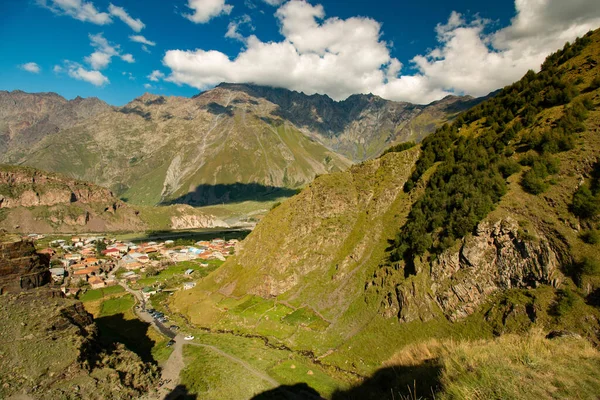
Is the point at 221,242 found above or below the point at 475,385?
below

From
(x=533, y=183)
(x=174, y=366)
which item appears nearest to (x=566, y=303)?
(x=533, y=183)

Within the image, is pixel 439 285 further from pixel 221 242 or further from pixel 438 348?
pixel 221 242

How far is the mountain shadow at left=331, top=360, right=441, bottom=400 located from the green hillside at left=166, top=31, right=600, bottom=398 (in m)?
10.3

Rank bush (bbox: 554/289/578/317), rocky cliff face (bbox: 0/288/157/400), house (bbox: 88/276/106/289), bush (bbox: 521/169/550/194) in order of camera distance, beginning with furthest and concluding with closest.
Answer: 1. house (bbox: 88/276/106/289)
2. bush (bbox: 521/169/550/194)
3. rocky cliff face (bbox: 0/288/157/400)
4. bush (bbox: 554/289/578/317)

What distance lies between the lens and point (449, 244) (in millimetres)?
36781

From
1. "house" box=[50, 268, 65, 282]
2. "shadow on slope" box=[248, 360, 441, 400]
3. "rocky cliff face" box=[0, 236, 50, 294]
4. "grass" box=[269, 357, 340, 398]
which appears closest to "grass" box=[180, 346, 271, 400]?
"grass" box=[269, 357, 340, 398]

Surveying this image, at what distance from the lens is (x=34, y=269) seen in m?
37.8

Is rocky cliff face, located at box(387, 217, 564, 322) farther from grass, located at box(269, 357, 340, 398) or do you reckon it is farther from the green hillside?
grass, located at box(269, 357, 340, 398)

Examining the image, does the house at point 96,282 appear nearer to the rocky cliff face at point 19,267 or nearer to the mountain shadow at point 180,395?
the rocky cliff face at point 19,267

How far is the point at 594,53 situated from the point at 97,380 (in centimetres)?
8570

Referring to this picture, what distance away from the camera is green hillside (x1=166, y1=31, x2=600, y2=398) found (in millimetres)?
30064

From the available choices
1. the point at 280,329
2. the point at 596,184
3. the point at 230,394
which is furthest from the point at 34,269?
the point at 596,184

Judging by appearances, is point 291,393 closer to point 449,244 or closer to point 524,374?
point 449,244

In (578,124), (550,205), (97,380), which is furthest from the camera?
(578,124)
